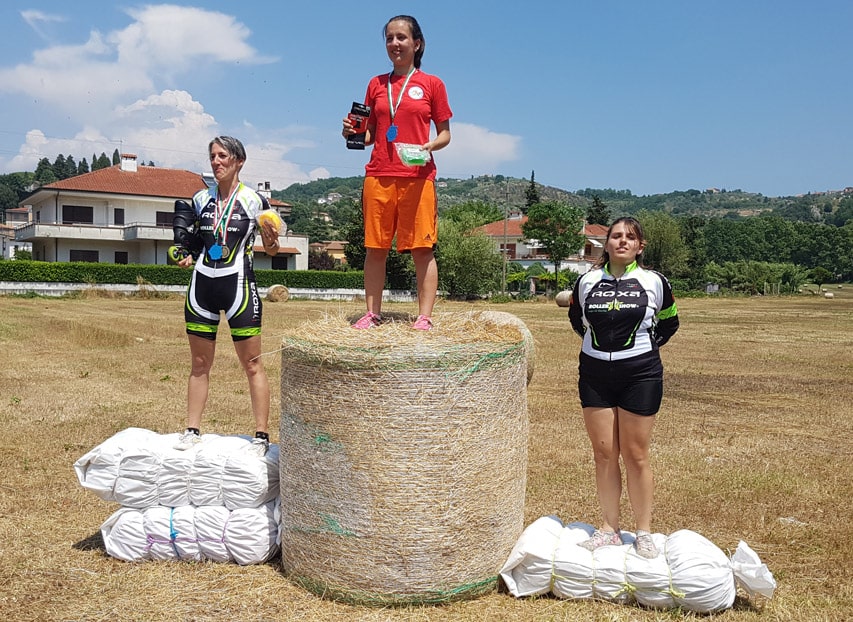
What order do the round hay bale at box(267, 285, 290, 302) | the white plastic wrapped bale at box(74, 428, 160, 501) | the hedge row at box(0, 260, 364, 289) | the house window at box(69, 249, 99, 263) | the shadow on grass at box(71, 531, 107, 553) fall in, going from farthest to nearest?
the house window at box(69, 249, 99, 263) < the round hay bale at box(267, 285, 290, 302) < the hedge row at box(0, 260, 364, 289) < the shadow on grass at box(71, 531, 107, 553) < the white plastic wrapped bale at box(74, 428, 160, 501)

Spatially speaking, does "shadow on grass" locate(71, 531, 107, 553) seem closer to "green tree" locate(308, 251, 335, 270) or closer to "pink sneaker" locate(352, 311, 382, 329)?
"pink sneaker" locate(352, 311, 382, 329)

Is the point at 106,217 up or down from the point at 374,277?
up

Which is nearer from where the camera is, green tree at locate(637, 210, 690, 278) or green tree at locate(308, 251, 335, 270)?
green tree at locate(308, 251, 335, 270)

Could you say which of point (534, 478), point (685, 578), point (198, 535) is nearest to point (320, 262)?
point (534, 478)

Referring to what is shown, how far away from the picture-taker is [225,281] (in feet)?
16.0

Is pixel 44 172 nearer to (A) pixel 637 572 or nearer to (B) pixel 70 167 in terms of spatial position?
(B) pixel 70 167

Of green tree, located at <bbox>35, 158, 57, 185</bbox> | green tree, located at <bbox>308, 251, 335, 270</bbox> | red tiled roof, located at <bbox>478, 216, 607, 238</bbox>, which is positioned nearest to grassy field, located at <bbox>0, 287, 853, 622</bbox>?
green tree, located at <bbox>308, 251, 335, 270</bbox>

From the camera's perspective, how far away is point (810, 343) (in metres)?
19.2

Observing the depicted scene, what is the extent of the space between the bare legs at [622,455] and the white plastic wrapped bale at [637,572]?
21 cm

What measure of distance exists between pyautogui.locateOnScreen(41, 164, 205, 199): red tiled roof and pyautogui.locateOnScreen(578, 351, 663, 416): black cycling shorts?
43704mm

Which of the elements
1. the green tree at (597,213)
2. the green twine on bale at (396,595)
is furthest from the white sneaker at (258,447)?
the green tree at (597,213)

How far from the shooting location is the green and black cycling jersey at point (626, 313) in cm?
414

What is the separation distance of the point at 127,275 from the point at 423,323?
121 feet

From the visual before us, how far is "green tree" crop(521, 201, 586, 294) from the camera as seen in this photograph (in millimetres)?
57219
